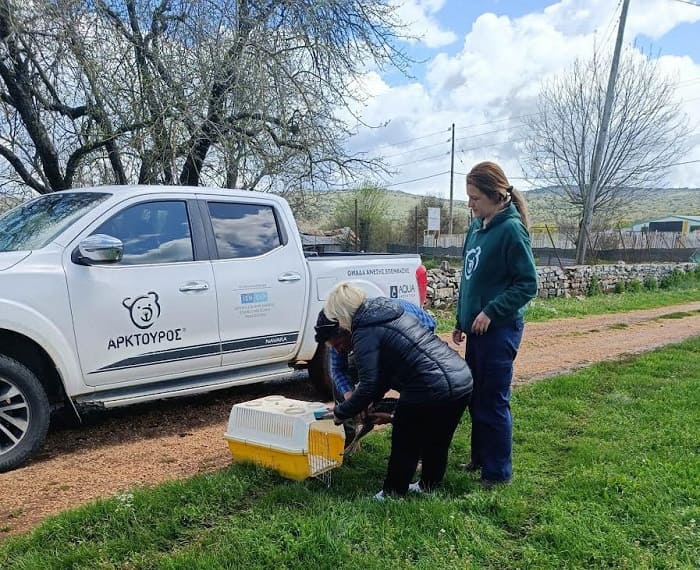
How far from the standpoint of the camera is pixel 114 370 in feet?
14.1

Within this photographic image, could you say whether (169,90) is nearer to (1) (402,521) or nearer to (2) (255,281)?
(2) (255,281)

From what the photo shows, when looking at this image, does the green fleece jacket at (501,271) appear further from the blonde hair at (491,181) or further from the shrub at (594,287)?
the shrub at (594,287)

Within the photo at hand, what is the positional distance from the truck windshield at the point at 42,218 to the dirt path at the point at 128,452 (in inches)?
Answer: 58.1

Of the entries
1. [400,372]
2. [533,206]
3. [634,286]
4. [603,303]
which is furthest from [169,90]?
[533,206]

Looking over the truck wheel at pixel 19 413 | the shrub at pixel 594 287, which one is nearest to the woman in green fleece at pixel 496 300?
the truck wheel at pixel 19 413

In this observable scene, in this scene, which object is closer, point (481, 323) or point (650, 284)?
point (481, 323)

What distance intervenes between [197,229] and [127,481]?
200cm

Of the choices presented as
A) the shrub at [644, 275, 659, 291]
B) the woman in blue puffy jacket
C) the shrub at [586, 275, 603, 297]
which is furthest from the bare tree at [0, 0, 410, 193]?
the shrub at [644, 275, 659, 291]

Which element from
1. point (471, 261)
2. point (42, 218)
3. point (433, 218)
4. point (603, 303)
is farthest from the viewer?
point (433, 218)

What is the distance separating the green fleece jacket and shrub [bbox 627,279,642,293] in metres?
15.7

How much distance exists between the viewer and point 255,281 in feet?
16.5

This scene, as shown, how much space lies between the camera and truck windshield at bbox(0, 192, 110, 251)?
4.27 m

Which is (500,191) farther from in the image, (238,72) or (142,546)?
(238,72)

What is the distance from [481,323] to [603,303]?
40.5 ft
